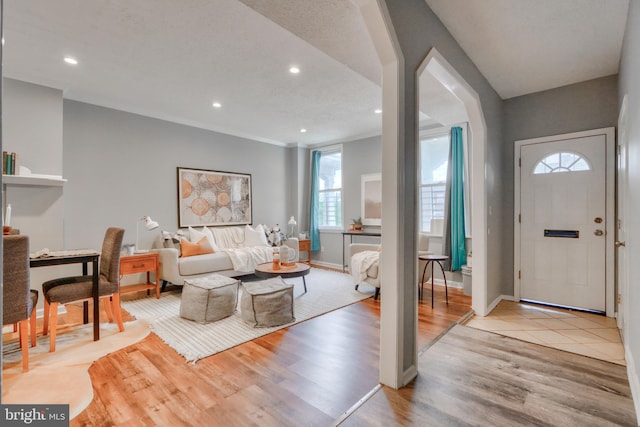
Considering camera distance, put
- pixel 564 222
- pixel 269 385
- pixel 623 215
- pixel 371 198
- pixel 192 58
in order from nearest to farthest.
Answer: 1. pixel 269 385
2. pixel 623 215
3. pixel 192 58
4. pixel 564 222
5. pixel 371 198

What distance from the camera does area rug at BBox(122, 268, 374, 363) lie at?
8.98 feet

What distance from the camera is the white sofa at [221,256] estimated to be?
14.0ft

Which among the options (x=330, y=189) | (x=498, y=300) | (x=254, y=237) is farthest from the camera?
(x=330, y=189)

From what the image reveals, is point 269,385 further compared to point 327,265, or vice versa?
point 327,265

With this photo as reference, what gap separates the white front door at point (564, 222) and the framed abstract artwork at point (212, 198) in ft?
14.5

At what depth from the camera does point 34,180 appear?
3.41 meters

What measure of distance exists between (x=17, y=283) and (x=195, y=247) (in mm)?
2445

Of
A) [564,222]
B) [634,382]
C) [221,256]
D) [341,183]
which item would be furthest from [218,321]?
[564,222]

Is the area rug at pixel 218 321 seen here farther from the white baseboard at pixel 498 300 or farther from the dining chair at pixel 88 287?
the white baseboard at pixel 498 300

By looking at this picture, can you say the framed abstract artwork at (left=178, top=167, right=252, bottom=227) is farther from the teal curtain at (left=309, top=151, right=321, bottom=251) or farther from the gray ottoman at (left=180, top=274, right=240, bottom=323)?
the gray ottoman at (left=180, top=274, right=240, bottom=323)

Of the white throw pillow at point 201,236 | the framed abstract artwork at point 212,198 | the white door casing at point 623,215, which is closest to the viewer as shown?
the white door casing at point 623,215

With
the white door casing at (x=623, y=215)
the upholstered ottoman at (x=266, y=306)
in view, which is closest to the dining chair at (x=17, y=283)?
the upholstered ottoman at (x=266, y=306)

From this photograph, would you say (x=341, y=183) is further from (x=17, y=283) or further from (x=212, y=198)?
(x=17, y=283)

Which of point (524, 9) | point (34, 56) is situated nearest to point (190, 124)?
point (34, 56)
